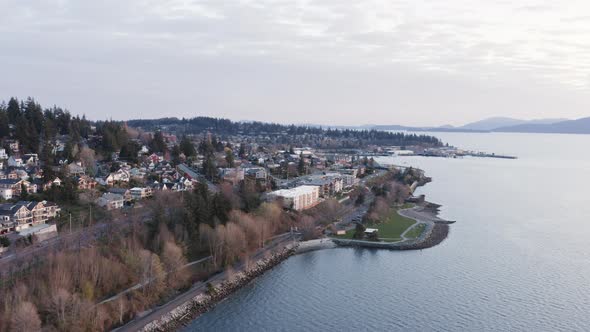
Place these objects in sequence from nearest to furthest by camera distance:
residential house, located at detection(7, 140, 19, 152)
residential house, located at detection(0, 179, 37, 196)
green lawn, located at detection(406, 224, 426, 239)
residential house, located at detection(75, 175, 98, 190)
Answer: residential house, located at detection(0, 179, 37, 196)
green lawn, located at detection(406, 224, 426, 239)
residential house, located at detection(75, 175, 98, 190)
residential house, located at detection(7, 140, 19, 152)

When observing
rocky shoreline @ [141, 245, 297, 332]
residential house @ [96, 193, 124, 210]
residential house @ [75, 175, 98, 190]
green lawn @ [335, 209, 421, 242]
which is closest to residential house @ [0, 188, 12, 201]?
residential house @ [75, 175, 98, 190]

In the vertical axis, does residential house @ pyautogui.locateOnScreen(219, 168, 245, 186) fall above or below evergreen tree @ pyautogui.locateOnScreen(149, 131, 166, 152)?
below

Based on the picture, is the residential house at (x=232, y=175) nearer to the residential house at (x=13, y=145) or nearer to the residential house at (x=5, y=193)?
the residential house at (x=13, y=145)

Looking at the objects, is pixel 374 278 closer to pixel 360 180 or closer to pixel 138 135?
pixel 360 180

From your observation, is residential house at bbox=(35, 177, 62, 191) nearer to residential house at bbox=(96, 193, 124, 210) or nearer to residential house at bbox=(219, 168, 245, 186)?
residential house at bbox=(96, 193, 124, 210)

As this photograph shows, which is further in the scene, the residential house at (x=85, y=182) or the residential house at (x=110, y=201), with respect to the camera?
the residential house at (x=85, y=182)

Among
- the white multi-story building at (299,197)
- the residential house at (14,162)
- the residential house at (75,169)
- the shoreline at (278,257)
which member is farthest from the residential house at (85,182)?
the shoreline at (278,257)

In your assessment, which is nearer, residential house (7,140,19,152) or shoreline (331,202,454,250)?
shoreline (331,202,454,250)
